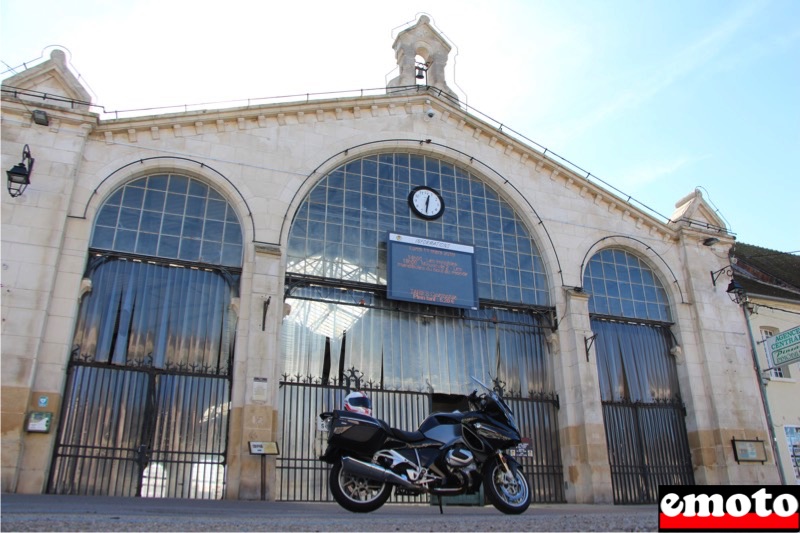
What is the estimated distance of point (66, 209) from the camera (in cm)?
1485

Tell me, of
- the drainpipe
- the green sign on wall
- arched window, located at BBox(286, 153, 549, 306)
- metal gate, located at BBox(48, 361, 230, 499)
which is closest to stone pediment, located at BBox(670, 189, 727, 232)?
the drainpipe

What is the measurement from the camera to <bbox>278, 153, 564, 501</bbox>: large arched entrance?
52.3 ft

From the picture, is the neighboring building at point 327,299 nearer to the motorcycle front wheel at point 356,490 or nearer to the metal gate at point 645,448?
the metal gate at point 645,448

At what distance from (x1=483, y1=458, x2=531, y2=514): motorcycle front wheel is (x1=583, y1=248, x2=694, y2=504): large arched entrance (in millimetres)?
9575

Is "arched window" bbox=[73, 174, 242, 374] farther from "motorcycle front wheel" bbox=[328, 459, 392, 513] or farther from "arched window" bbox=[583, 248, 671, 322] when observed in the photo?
Result: "arched window" bbox=[583, 248, 671, 322]

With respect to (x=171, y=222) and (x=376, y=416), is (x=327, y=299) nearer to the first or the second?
(x=376, y=416)

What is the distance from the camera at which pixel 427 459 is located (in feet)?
29.7

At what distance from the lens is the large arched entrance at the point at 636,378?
59.6 feet

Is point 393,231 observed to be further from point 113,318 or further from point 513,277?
point 113,318

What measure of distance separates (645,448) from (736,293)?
5885 millimetres

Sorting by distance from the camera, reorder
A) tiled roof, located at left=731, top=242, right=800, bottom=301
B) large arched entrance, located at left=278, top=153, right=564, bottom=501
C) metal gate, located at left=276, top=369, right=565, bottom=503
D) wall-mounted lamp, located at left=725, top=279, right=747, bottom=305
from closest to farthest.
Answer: metal gate, located at left=276, top=369, right=565, bottom=503
large arched entrance, located at left=278, top=153, right=564, bottom=501
wall-mounted lamp, located at left=725, top=279, right=747, bottom=305
tiled roof, located at left=731, top=242, right=800, bottom=301

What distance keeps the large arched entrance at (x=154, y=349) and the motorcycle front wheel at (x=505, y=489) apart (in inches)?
288

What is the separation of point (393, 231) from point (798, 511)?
507 inches

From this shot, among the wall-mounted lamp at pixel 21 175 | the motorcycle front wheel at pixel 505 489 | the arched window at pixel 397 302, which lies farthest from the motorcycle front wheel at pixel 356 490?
the wall-mounted lamp at pixel 21 175
